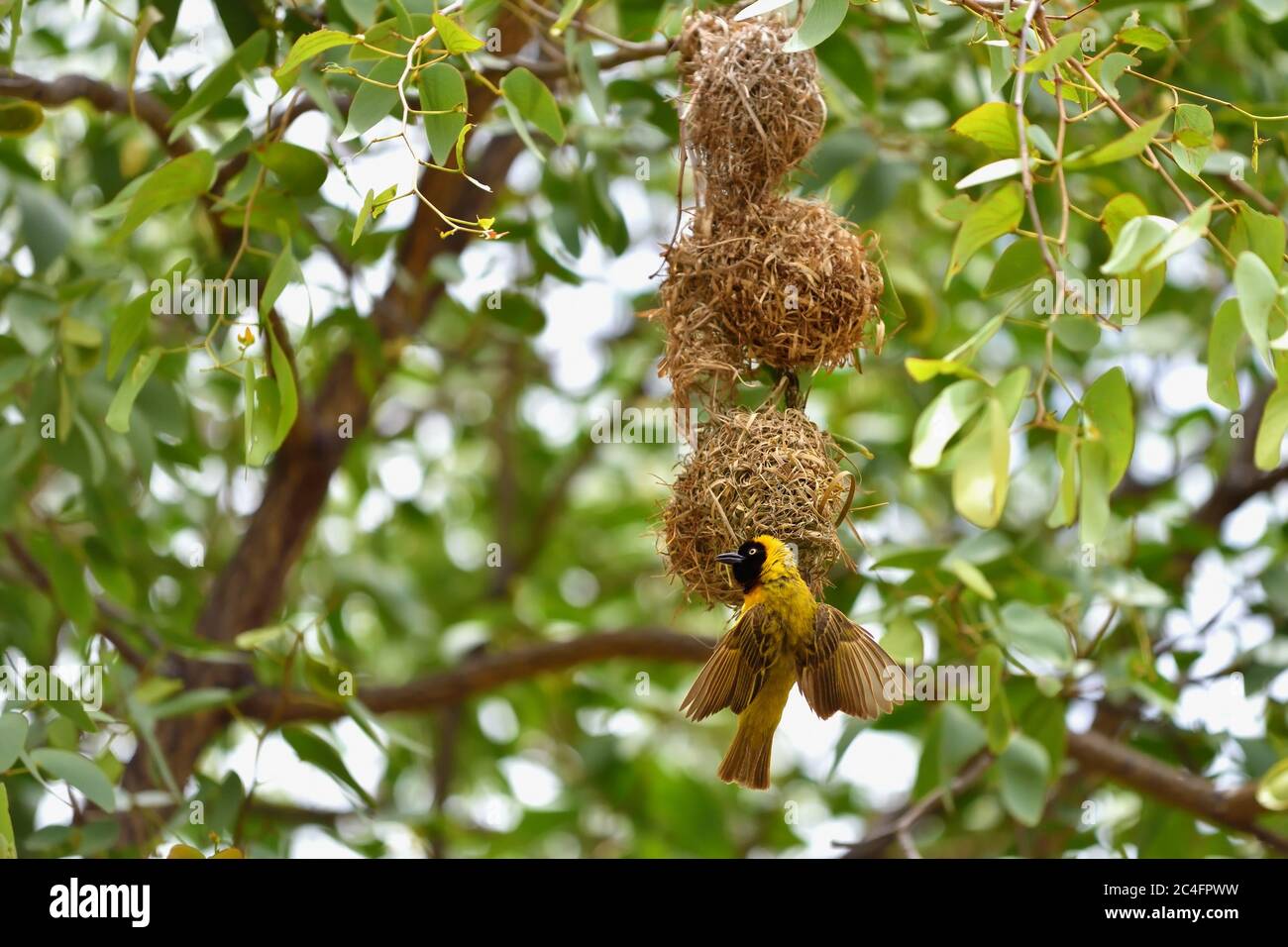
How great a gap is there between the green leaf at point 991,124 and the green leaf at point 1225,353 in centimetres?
29

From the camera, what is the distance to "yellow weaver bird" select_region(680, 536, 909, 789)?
178 cm

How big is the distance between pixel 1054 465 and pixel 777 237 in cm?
152

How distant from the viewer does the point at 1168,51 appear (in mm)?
2811

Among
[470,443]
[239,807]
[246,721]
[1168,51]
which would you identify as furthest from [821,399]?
[239,807]

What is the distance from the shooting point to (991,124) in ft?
5.08

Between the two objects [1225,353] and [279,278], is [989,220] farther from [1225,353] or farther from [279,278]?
[279,278]

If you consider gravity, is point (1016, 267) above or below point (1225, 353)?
above

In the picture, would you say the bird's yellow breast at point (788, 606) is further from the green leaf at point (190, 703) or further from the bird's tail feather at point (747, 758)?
the green leaf at point (190, 703)

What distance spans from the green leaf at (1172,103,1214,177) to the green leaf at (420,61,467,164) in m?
0.86

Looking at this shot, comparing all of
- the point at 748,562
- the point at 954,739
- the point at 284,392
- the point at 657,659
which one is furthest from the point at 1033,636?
the point at 284,392

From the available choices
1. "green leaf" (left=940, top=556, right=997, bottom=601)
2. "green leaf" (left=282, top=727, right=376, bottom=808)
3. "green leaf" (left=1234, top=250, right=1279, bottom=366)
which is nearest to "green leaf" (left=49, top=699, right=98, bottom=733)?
"green leaf" (left=282, top=727, right=376, bottom=808)

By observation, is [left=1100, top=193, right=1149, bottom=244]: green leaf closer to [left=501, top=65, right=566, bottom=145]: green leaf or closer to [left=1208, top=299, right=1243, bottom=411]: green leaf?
[left=1208, top=299, right=1243, bottom=411]: green leaf

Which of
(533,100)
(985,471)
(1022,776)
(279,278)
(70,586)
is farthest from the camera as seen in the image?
(70,586)

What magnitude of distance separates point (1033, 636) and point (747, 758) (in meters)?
0.84
